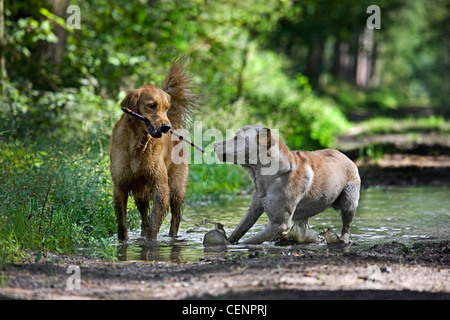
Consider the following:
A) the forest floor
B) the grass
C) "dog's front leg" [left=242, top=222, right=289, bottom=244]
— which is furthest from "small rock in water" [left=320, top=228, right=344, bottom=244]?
the grass

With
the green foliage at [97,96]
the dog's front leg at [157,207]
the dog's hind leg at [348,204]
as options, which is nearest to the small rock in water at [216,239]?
the dog's front leg at [157,207]

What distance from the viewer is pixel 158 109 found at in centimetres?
792

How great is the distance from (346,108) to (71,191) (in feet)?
113

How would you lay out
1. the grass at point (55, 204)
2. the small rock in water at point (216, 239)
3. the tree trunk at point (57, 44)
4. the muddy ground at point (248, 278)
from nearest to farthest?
the muddy ground at point (248, 278)
the grass at point (55, 204)
the small rock in water at point (216, 239)
the tree trunk at point (57, 44)

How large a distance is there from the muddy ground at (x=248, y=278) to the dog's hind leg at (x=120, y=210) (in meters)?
1.62

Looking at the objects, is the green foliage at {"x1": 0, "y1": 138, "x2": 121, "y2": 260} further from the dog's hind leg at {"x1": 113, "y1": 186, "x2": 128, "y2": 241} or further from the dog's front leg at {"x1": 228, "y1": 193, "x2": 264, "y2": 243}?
the dog's front leg at {"x1": 228, "y1": 193, "x2": 264, "y2": 243}

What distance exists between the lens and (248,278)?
5.53 meters

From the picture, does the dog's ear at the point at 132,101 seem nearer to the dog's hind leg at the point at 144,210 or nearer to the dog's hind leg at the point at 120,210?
the dog's hind leg at the point at 120,210

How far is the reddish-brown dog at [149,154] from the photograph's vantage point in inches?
312

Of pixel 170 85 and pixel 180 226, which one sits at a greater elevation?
pixel 170 85

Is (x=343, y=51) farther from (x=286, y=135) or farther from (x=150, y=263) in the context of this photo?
(x=150, y=263)

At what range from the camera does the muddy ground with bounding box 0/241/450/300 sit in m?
5.07

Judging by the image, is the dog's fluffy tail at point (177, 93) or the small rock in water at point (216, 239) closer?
the small rock in water at point (216, 239)

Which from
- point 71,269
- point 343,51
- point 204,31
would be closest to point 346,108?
point 343,51
